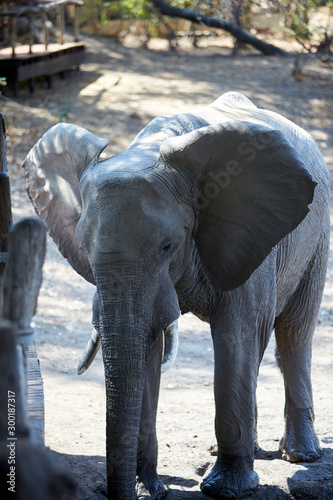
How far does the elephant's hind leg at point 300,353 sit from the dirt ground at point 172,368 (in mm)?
196

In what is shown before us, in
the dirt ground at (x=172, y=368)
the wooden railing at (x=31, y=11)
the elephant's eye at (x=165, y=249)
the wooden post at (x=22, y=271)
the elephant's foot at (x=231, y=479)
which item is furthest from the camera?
the wooden railing at (x=31, y=11)

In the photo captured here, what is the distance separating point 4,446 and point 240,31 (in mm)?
19004

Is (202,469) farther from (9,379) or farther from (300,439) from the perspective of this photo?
(9,379)

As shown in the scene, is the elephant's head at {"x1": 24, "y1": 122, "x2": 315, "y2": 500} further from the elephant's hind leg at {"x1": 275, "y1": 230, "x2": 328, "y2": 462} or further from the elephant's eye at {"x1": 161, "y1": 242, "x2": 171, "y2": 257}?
the elephant's hind leg at {"x1": 275, "y1": 230, "x2": 328, "y2": 462}

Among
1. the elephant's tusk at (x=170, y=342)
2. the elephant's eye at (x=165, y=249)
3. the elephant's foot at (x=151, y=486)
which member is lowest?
the elephant's foot at (x=151, y=486)

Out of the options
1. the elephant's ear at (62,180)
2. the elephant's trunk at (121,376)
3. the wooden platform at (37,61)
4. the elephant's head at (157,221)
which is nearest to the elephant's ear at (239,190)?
the elephant's head at (157,221)

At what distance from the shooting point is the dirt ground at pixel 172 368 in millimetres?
4469

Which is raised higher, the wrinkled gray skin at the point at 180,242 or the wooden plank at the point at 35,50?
the wrinkled gray skin at the point at 180,242

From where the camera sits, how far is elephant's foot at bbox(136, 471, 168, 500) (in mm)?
4069

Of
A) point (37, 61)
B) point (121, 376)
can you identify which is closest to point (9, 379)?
point (121, 376)

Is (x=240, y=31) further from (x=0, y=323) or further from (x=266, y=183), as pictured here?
(x=0, y=323)

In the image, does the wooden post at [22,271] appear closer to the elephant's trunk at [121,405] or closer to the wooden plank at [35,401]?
the wooden plank at [35,401]

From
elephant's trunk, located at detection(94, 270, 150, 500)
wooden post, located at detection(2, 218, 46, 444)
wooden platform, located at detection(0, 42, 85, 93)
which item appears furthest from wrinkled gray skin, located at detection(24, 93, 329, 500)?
wooden platform, located at detection(0, 42, 85, 93)

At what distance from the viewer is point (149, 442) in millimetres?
4148
